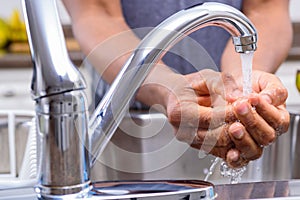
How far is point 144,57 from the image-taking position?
45cm

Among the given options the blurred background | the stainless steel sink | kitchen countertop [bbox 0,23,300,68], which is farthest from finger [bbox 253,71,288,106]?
kitchen countertop [bbox 0,23,300,68]

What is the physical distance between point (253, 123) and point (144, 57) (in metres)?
0.26

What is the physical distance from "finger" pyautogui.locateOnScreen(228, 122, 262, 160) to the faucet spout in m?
0.22

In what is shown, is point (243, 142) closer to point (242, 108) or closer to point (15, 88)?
point (242, 108)

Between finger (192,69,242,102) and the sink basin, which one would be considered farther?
the sink basin

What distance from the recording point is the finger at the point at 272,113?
2.23ft

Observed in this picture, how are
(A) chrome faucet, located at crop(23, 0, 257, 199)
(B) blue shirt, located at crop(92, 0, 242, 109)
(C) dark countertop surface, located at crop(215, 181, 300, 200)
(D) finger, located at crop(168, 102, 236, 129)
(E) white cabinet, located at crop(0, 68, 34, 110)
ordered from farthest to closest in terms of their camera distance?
(E) white cabinet, located at crop(0, 68, 34, 110)
(B) blue shirt, located at crop(92, 0, 242, 109)
(D) finger, located at crop(168, 102, 236, 129)
(C) dark countertop surface, located at crop(215, 181, 300, 200)
(A) chrome faucet, located at crop(23, 0, 257, 199)

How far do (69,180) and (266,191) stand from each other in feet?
0.56

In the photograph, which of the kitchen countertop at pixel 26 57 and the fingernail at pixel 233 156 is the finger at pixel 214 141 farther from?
the kitchen countertop at pixel 26 57

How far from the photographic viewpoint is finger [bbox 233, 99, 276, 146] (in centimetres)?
66

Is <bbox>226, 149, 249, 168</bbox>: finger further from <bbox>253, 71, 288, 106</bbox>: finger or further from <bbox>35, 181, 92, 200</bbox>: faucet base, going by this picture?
<bbox>35, 181, 92, 200</bbox>: faucet base

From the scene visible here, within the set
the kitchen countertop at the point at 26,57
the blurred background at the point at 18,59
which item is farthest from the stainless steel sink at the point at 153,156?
the kitchen countertop at the point at 26,57

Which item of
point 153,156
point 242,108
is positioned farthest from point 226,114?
point 153,156

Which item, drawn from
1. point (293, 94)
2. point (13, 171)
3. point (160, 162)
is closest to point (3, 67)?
point (293, 94)
